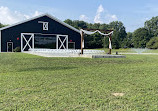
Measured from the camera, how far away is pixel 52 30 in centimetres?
2730

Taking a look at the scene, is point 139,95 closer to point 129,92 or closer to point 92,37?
point 129,92

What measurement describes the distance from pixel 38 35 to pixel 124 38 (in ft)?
139

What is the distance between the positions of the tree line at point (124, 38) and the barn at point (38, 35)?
9901mm

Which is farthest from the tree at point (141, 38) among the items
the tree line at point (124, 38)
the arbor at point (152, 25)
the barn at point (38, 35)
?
the barn at point (38, 35)

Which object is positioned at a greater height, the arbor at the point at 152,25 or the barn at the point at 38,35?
the arbor at the point at 152,25

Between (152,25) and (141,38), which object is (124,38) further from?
(152,25)

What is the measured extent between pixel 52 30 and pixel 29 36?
12.5ft

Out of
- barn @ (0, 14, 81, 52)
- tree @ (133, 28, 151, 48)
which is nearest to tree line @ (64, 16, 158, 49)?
tree @ (133, 28, 151, 48)

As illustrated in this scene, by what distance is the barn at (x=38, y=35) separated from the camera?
25.1 meters

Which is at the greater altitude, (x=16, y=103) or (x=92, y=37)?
(x=92, y=37)

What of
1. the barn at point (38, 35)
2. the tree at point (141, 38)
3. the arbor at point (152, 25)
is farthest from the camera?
the arbor at point (152, 25)

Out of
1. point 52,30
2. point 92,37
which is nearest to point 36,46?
point 52,30

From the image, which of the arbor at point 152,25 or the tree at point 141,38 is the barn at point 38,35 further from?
the arbor at point 152,25

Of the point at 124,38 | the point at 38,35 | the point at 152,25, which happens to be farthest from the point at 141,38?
the point at 38,35
